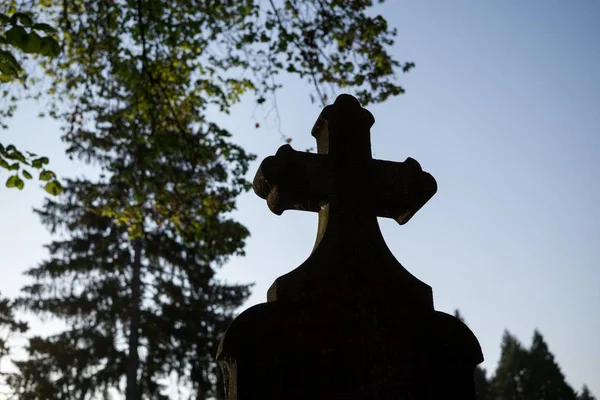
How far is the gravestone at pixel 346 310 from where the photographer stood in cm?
230

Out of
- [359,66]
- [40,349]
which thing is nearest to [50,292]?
[40,349]

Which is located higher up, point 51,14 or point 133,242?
point 51,14

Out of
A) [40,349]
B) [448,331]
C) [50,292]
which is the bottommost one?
[448,331]

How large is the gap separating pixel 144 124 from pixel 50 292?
1185cm

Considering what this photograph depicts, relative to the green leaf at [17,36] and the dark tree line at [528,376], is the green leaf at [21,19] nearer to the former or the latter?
the green leaf at [17,36]

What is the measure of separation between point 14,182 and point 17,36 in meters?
1.75

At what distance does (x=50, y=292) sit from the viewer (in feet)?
60.3

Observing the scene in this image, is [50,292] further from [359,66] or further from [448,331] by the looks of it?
[448,331]

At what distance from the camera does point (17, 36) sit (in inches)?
146

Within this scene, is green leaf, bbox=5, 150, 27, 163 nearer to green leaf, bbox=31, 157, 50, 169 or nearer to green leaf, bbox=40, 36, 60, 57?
green leaf, bbox=31, 157, 50, 169

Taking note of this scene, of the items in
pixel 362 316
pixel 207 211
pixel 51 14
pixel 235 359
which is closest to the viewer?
pixel 235 359

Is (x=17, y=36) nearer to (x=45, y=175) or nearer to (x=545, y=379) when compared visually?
(x=45, y=175)

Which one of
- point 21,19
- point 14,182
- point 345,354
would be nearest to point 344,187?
point 345,354

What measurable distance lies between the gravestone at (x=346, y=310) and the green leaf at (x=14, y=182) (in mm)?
3241
